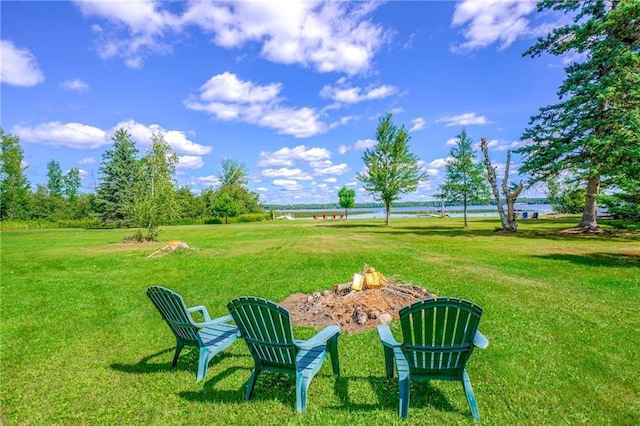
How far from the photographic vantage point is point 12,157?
44.7 metres

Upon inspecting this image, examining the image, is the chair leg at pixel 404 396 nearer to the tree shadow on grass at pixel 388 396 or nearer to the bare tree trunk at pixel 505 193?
the tree shadow on grass at pixel 388 396

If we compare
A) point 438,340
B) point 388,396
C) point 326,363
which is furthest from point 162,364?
point 438,340

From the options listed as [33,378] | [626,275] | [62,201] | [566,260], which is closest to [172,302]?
[33,378]

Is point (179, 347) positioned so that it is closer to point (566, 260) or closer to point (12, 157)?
point (566, 260)

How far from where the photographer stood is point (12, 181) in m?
46.5

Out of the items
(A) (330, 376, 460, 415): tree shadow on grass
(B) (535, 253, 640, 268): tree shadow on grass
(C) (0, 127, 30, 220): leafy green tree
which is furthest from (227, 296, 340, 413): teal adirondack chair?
(C) (0, 127, 30, 220): leafy green tree

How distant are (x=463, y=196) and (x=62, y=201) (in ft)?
208

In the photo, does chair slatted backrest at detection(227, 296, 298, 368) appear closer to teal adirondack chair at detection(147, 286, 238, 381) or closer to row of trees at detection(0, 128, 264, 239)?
teal adirondack chair at detection(147, 286, 238, 381)

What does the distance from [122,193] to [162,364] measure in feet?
143

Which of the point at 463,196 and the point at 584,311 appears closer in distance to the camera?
the point at 584,311

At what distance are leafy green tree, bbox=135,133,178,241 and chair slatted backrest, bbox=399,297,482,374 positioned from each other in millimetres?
18257

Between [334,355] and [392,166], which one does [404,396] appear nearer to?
[334,355]

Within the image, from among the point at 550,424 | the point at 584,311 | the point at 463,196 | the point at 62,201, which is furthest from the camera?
the point at 62,201

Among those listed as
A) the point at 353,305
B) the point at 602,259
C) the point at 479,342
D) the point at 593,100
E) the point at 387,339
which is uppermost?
the point at 593,100
